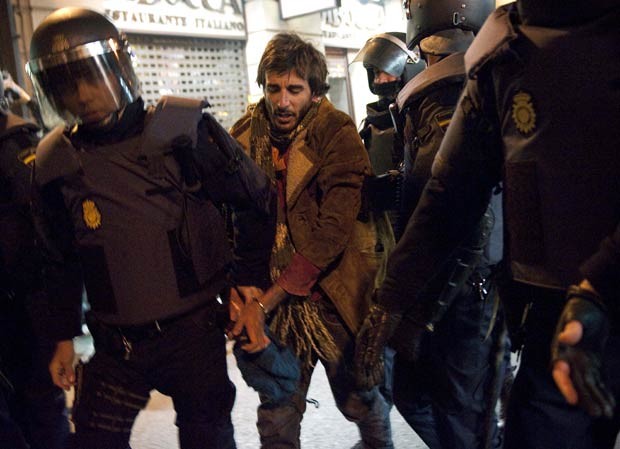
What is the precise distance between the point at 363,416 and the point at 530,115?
1583 mm

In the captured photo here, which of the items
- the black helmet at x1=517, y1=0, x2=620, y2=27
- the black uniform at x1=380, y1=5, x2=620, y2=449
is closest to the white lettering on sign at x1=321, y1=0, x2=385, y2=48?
the black uniform at x1=380, y1=5, x2=620, y2=449

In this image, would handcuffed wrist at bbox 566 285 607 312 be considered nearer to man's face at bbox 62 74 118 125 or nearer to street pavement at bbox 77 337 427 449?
man's face at bbox 62 74 118 125

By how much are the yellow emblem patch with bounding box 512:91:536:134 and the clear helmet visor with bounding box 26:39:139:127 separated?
1206mm

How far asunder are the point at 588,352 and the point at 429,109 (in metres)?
1.18

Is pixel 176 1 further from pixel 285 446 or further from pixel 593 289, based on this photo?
pixel 593 289

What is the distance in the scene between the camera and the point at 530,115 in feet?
4.20

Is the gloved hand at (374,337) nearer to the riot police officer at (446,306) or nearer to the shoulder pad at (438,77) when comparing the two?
the riot police officer at (446,306)

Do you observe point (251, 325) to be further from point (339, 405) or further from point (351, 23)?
point (351, 23)

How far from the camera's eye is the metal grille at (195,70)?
6410 mm

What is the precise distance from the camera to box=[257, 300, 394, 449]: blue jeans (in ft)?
7.66

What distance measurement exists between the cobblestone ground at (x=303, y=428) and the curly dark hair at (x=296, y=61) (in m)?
1.74

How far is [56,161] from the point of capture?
5.94 feet

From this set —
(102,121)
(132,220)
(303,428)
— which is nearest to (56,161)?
(102,121)

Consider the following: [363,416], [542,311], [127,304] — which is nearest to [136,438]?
[363,416]
